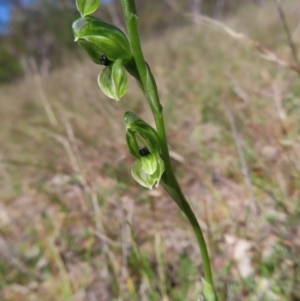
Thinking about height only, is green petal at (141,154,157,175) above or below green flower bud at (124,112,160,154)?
below

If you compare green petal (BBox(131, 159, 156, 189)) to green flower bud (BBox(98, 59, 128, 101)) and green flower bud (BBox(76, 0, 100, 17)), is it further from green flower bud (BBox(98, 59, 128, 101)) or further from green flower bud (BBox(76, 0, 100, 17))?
green flower bud (BBox(76, 0, 100, 17))

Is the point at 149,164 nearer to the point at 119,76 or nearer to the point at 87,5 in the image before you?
the point at 119,76

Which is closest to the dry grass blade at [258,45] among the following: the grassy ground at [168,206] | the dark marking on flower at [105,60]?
the grassy ground at [168,206]

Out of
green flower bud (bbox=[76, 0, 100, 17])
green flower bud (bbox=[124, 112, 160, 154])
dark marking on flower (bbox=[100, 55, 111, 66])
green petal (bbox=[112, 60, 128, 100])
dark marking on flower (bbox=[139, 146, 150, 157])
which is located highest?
green flower bud (bbox=[76, 0, 100, 17])

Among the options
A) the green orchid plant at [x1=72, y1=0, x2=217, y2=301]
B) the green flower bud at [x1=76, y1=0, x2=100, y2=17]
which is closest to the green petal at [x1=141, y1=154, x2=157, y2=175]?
the green orchid plant at [x1=72, y1=0, x2=217, y2=301]

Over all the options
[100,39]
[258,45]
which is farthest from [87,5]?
[258,45]

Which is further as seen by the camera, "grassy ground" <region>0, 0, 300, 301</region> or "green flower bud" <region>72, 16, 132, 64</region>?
"grassy ground" <region>0, 0, 300, 301</region>

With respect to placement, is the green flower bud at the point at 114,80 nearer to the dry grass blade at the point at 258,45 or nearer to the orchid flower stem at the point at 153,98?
the orchid flower stem at the point at 153,98
